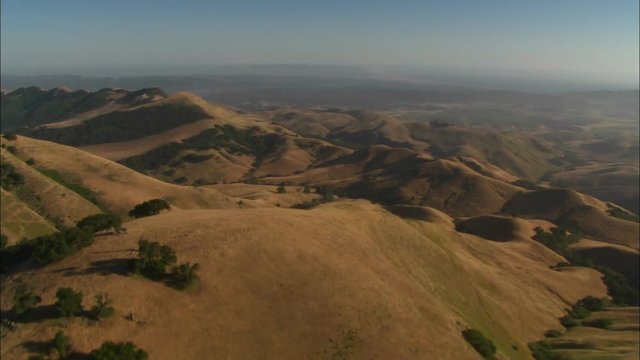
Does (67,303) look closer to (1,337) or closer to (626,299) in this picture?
(1,337)

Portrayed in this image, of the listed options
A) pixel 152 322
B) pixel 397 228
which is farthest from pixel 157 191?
pixel 152 322

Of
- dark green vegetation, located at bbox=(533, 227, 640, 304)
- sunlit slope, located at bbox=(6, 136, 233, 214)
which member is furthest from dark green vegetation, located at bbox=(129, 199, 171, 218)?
dark green vegetation, located at bbox=(533, 227, 640, 304)

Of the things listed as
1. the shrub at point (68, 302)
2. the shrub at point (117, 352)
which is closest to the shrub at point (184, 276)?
the shrub at point (68, 302)

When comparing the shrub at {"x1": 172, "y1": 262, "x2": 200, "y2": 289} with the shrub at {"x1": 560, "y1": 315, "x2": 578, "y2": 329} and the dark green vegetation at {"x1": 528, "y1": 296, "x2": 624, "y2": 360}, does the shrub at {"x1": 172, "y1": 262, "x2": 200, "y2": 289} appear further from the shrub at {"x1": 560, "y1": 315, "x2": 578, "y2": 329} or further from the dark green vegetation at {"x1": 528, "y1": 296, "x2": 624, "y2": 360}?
the shrub at {"x1": 560, "y1": 315, "x2": 578, "y2": 329}

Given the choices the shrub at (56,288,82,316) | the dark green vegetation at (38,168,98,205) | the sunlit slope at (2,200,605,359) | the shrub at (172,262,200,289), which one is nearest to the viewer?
the shrub at (56,288,82,316)

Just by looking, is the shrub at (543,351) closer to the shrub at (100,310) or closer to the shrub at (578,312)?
the shrub at (578,312)

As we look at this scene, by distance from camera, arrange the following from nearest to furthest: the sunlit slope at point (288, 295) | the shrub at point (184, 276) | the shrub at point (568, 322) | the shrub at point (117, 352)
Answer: the shrub at point (117, 352), the sunlit slope at point (288, 295), the shrub at point (184, 276), the shrub at point (568, 322)
